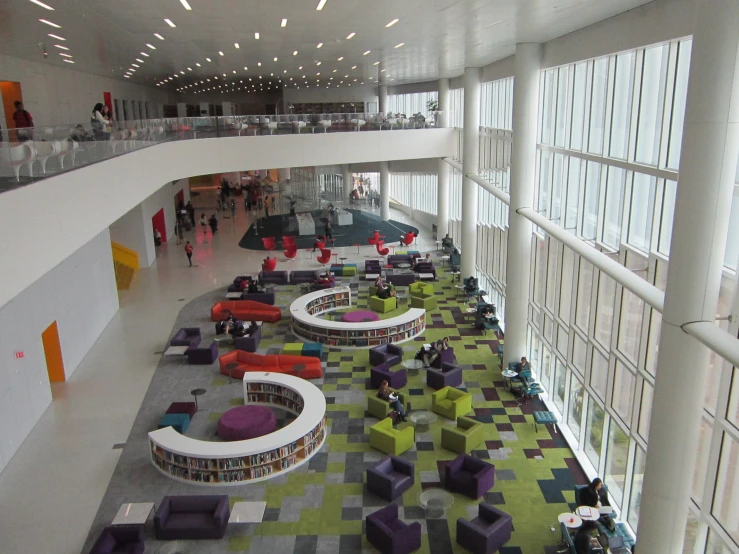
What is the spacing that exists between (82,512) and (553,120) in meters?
12.0

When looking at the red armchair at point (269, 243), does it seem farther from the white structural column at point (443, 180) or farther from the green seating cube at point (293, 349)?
the green seating cube at point (293, 349)

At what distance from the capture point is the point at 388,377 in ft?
47.2

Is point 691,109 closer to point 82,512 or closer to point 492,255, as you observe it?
point 82,512

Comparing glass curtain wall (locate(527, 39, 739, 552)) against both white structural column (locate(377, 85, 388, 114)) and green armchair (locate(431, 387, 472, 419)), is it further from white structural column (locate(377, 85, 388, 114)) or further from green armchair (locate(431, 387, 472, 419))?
white structural column (locate(377, 85, 388, 114))

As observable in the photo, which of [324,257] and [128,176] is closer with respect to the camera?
[128,176]

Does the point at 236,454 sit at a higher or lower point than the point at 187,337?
higher

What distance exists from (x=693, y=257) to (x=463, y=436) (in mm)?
6383

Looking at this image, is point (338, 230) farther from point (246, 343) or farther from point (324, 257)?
point (246, 343)

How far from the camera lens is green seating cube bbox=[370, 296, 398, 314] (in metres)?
20.0

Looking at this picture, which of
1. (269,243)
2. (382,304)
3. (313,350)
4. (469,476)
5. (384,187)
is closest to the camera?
(469,476)

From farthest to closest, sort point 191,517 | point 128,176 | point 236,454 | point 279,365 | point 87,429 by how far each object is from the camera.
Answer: point 279,365
point 128,176
point 87,429
point 236,454
point 191,517

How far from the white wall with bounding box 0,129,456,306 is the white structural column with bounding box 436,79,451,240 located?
2.61 feet

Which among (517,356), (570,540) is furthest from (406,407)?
(570,540)

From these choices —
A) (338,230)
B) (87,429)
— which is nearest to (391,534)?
(87,429)
